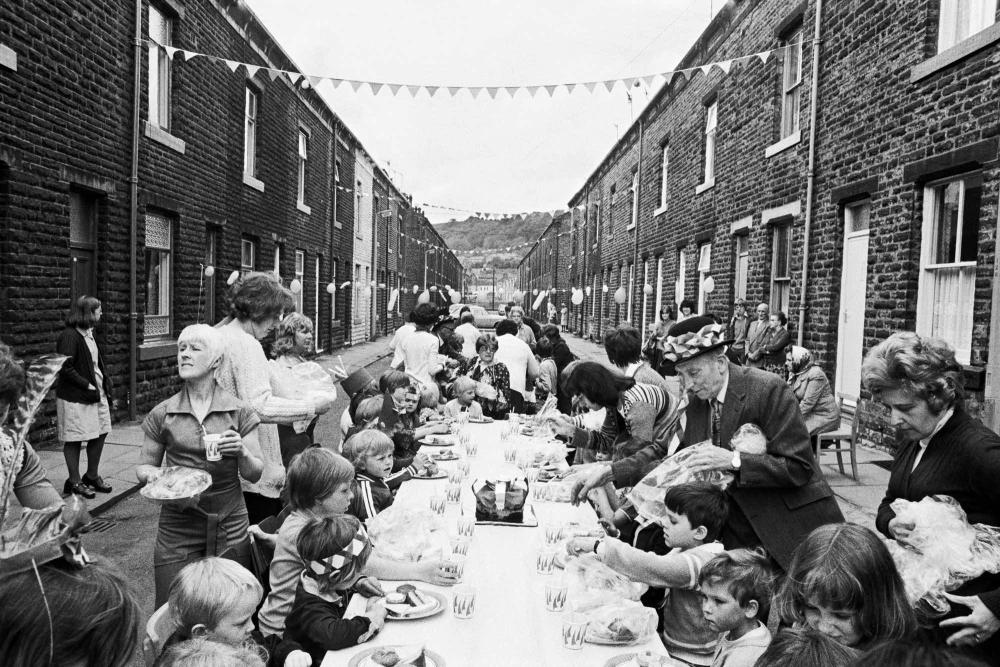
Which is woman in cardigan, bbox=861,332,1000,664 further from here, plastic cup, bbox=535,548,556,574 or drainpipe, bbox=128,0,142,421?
drainpipe, bbox=128,0,142,421

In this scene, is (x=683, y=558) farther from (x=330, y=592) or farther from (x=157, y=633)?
(x=157, y=633)

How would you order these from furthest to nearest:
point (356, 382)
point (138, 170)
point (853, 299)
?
point (138, 170) → point (853, 299) → point (356, 382)

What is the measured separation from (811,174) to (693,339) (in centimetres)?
936

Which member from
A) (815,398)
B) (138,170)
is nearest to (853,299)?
(815,398)

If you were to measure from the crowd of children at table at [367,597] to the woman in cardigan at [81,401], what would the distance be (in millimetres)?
4545

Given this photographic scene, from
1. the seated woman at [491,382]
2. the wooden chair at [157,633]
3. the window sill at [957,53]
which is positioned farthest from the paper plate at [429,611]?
the window sill at [957,53]

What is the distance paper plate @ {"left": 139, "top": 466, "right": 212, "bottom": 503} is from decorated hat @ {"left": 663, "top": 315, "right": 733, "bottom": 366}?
217 cm

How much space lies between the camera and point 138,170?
1124 cm

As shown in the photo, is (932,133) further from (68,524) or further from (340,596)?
(68,524)

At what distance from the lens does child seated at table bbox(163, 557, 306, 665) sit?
230cm

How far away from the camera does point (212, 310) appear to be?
14.9 metres

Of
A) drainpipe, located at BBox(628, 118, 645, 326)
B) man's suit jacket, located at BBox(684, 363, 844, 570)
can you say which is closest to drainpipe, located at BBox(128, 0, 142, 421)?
man's suit jacket, located at BBox(684, 363, 844, 570)

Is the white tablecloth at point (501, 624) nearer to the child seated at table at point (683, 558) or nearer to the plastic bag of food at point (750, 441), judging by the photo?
the child seated at table at point (683, 558)

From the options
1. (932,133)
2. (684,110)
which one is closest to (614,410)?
(932,133)
